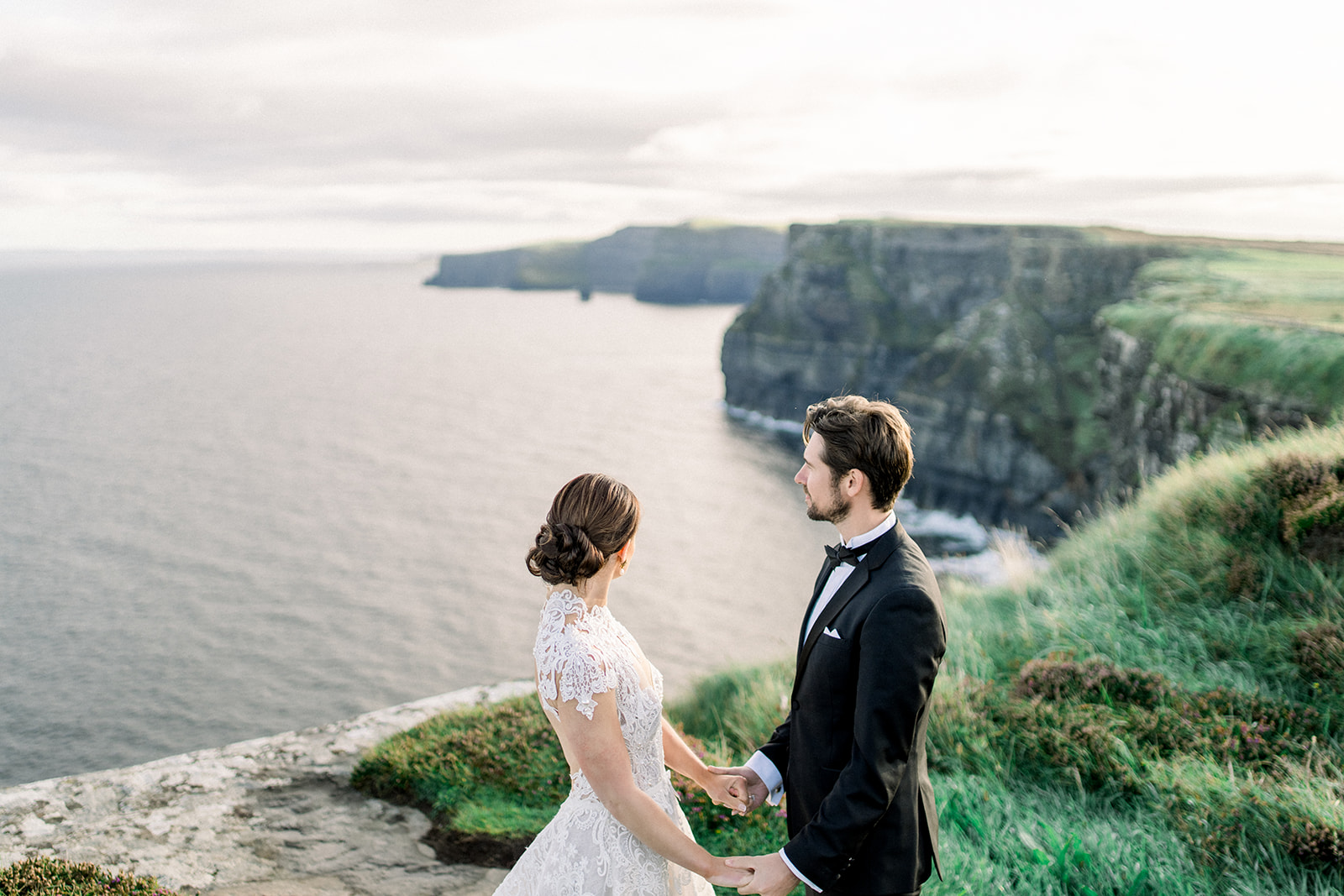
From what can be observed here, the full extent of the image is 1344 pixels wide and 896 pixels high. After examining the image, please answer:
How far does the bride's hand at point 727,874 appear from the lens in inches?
143

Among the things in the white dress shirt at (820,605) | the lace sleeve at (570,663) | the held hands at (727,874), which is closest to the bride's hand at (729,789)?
the white dress shirt at (820,605)

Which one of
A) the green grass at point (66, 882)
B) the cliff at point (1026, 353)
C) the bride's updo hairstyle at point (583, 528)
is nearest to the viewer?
the bride's updo hairstyle at point (583, 528)

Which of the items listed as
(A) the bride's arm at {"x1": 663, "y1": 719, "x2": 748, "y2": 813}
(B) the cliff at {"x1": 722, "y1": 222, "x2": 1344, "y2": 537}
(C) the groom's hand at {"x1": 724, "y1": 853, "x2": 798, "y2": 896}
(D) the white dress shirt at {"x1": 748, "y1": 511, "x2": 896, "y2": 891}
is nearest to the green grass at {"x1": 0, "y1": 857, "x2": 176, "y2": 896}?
(A) the bride's arm at {"x1": 663, "y1": 719, "x2": 748, "y2": 813}

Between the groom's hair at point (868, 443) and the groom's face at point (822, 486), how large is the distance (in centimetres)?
2

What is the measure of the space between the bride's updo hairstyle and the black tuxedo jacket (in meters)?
1.07

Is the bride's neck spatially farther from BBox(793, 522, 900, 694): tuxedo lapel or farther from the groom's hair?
the groom's hair

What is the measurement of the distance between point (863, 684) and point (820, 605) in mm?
661

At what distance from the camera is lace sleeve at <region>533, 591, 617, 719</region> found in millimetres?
3523

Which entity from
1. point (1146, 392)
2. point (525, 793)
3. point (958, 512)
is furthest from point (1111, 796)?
point (958, 512)

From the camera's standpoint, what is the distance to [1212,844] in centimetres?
540

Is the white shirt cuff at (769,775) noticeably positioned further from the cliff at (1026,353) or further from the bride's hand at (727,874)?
the cliff at (1026,353)

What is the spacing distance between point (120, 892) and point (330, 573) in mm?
53963

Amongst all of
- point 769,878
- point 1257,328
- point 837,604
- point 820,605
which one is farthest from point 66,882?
point 1257,328

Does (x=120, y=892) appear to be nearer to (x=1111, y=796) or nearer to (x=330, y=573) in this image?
(x=1111, y=796)
